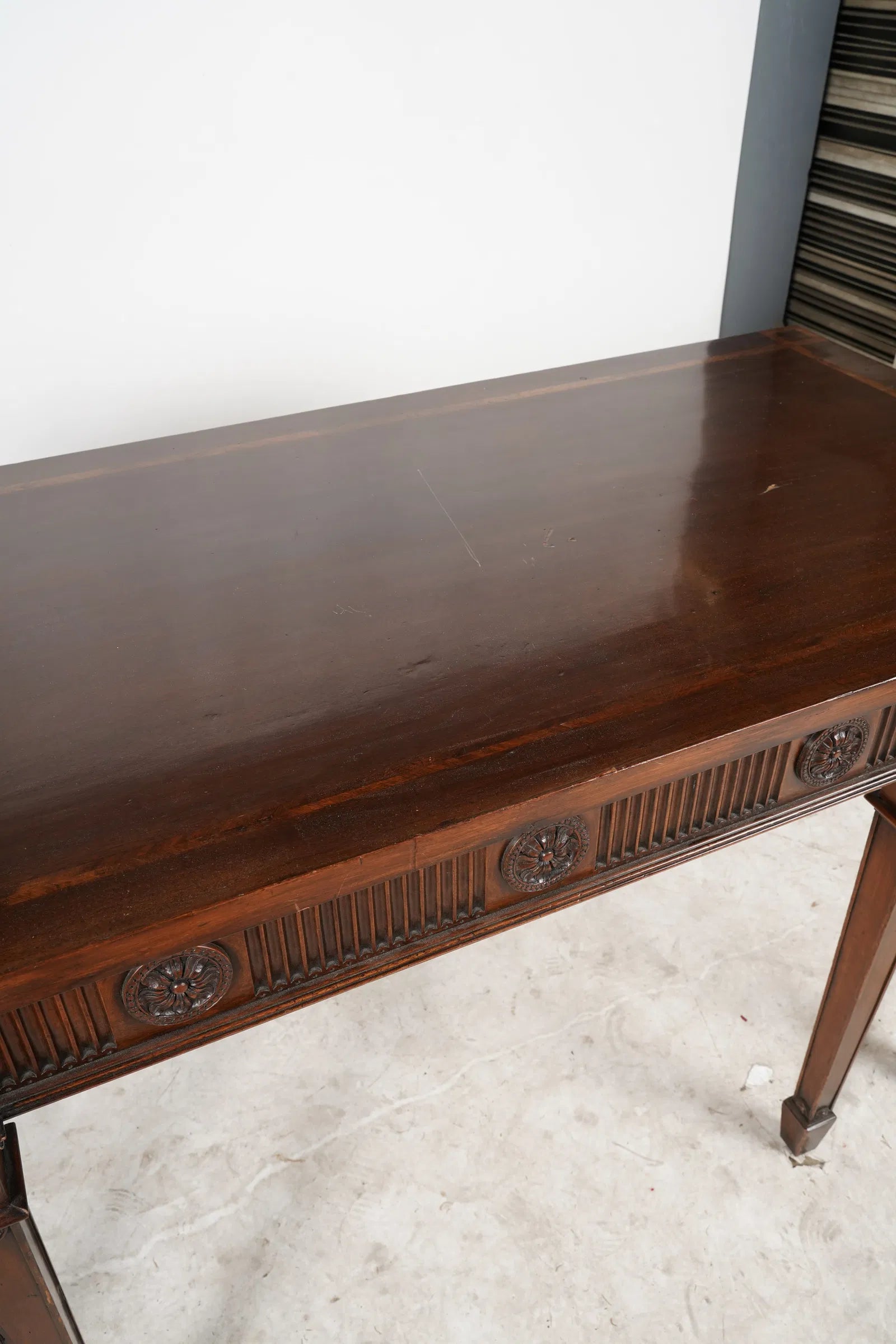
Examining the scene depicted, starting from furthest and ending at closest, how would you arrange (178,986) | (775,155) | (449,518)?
(775,155)
(449,518)
(178,986)

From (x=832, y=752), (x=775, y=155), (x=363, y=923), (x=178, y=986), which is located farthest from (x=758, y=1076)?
(x=775, y=155)

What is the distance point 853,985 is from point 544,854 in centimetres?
56

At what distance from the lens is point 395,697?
853 millimetres

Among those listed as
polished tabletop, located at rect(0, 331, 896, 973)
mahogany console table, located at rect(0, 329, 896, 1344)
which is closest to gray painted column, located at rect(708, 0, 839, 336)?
polished tabletop, located at rect(0, 331, 896, 973)

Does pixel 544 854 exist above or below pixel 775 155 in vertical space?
below

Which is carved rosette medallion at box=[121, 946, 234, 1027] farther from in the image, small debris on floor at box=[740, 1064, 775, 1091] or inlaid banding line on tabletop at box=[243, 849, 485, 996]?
small debris on floor at box=[740, 1064, 775, 1091]

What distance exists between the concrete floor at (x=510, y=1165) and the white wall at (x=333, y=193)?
3.31 feet

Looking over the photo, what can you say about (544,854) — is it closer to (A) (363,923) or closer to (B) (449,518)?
(A) (363,923)

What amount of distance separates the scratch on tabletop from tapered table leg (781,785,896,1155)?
510 millimetres

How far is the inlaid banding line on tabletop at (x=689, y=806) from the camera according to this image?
87 centimetres

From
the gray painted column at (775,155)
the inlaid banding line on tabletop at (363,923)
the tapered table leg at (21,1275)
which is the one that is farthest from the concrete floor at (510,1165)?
the gray painted column at (775,155)

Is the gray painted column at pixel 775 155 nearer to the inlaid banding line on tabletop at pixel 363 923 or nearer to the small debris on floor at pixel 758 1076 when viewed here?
the small debris on floor at pixel 758 1076

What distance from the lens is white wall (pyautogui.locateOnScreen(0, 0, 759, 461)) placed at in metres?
1.33

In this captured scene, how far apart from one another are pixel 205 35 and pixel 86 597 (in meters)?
0.85
